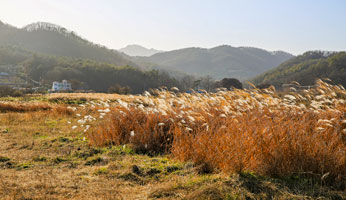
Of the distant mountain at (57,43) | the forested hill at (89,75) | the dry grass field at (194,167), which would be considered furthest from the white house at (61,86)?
the distant mountain at (57,43)

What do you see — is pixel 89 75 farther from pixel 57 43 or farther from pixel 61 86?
pixel 57 43

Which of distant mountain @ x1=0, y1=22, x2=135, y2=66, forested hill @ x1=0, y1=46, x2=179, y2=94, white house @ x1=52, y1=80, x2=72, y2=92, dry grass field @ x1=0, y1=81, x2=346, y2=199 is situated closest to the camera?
dry grass field @ x1=0, y1=81, x2=346, y2=199

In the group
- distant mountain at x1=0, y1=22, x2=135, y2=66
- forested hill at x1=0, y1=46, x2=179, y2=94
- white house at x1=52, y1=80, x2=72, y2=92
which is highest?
distant mountain at x1=0, y1=22, x2=135, y2=66

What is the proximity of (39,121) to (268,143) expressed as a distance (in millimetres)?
10337

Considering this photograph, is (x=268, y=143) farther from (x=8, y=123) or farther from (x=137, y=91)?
(x=137, y=91)

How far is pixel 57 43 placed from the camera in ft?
529

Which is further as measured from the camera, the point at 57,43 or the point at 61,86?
the point at 57,43

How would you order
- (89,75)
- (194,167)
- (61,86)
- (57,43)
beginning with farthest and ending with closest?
(57,43) → (89,75) → (61,86) → (194,167)

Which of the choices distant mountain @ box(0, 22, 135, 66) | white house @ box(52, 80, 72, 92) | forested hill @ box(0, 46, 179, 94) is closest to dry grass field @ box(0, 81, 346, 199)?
white house @ box(52, 80, 72, 92)

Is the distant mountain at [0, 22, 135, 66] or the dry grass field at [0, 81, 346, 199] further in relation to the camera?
the distant mountain at [0, 22, 135, 66]

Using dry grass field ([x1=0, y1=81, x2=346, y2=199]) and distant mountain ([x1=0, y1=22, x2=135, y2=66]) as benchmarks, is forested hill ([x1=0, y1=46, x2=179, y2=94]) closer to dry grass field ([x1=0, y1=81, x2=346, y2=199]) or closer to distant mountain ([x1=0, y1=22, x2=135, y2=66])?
distant mountain ([x1=0, y1=22, x2=135, y2=66])

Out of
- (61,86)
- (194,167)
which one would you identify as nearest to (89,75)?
(61,86)

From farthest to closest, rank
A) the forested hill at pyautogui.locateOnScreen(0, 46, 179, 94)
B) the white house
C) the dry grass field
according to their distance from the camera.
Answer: the forested hill at pyautogui.locateOnScreen(0, 46, 179, 94)
the white house
the dry grass field

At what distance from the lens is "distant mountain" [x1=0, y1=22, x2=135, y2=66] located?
15075 cm
